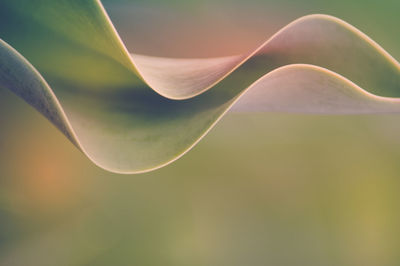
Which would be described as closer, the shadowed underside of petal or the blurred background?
the shadowed underside of petal

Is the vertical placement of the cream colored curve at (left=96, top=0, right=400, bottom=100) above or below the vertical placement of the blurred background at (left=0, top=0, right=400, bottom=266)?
above

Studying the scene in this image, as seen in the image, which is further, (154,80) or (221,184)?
(221,184)

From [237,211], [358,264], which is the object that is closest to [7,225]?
[237,211]

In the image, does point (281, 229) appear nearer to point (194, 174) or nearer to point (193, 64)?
point (194, 174)

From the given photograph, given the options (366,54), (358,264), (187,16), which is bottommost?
(358,264)

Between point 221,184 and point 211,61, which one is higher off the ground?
point 211,61
